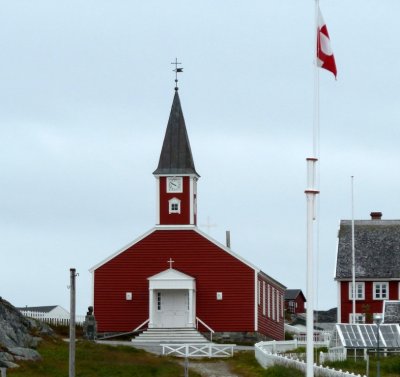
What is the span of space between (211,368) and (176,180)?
17.8 metres

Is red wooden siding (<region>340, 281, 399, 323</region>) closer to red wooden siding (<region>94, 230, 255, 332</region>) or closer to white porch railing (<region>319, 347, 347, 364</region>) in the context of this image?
red wooden siding (<region>94, 230, 255, 332</region>)

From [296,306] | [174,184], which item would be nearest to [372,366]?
[174,184]

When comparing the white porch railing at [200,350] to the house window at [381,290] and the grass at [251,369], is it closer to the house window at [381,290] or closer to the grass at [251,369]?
the grass at [251,369]

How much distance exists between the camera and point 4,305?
72.6m

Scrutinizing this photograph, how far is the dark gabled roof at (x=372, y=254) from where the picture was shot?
95.6m

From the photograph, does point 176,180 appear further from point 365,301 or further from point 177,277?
point 365,301

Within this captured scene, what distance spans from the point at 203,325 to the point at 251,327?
2.54 meters

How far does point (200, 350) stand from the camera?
72062 millimetres

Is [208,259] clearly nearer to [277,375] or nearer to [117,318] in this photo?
[117,318]

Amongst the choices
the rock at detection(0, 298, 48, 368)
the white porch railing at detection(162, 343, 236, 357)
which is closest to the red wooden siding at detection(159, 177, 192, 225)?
the rock at detection(0, 298, 48, 368)

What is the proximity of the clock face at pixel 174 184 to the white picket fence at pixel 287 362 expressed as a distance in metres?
13.1

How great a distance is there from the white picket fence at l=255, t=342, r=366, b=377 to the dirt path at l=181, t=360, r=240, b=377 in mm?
1607

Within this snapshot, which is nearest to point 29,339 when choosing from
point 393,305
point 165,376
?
point 165,376

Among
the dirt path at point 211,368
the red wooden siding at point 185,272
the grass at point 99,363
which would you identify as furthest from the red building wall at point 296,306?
the dirt path at point 211,368
